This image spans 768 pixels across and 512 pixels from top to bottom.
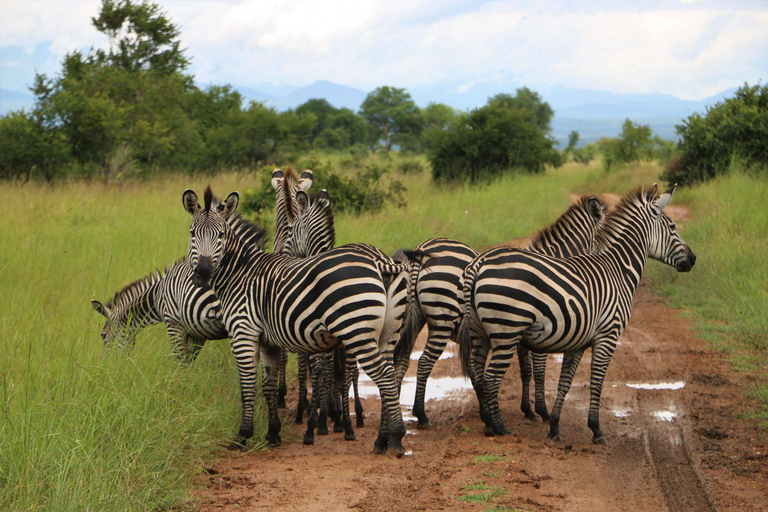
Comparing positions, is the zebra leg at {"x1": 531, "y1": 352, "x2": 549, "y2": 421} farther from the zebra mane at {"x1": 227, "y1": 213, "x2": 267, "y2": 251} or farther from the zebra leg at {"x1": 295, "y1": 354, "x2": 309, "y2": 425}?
the zebra mane at {"x1": 227, "y1": 213, "x2": 267, "y2": 251}

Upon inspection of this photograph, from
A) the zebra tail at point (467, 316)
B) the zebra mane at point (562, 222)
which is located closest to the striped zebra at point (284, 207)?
the zebra tail at point (467, 316)

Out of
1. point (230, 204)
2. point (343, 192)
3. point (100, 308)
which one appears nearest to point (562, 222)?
point (230, 204)

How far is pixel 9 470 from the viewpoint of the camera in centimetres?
340

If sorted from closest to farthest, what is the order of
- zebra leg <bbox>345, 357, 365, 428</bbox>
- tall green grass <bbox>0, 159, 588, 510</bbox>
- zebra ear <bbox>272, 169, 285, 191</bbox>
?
tall green grass <bbox>0, 159, 588, 510</bbox> → zebra leg <bbox>345, 357, 365, 428</bbox> → zebra ear <bbox>272, 169, 285, 191</bbox>

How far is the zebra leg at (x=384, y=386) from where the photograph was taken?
180 inches

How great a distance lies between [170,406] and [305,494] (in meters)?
1.26

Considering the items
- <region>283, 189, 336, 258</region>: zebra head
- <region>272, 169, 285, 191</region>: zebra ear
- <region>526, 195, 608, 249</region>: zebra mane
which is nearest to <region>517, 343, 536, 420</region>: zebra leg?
<region>526, 195, 608, 249</region>: zebra mane

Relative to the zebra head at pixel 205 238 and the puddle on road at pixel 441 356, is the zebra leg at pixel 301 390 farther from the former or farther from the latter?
the puddle on road at pixel 441 356

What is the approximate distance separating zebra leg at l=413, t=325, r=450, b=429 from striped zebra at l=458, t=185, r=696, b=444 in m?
0.29

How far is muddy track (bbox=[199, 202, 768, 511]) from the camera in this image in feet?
13.0

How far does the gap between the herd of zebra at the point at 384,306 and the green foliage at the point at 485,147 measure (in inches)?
673

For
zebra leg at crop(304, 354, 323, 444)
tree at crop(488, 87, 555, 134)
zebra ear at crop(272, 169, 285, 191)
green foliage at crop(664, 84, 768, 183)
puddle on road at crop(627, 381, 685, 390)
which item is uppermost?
tree at crop(488, 87, 555, 134)

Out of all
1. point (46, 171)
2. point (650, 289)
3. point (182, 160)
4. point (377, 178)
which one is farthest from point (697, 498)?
point (182, 160)

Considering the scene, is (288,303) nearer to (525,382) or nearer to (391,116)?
(525,382)
